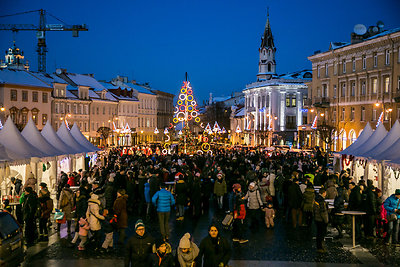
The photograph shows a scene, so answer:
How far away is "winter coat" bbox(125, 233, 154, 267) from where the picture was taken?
27.9ft

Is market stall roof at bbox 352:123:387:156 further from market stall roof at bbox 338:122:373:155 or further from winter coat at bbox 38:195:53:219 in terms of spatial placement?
winter coat at bbox 38:195:53:219

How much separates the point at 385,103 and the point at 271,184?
29894 millimetres

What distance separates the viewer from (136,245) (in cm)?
855

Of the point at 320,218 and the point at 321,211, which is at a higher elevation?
the point at 321,211

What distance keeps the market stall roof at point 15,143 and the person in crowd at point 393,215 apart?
37.6 ft

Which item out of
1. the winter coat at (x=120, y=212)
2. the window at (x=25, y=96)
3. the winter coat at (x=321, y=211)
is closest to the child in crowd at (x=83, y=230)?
the winter coat at (x=120, y=212)

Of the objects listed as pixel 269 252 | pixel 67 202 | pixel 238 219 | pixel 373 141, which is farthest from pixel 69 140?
pixel 269 252

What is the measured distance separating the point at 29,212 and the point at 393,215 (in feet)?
29.7

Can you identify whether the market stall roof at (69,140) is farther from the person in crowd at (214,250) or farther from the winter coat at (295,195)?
the person in crowd at (214,250)

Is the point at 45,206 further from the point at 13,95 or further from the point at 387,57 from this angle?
the point at 13,95

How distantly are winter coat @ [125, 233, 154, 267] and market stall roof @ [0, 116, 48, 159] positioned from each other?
10.9 m

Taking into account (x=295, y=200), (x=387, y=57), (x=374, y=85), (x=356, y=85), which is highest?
(x=387, y=57)

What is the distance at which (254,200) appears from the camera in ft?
52.6

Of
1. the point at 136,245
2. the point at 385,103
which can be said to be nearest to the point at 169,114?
the point at 385,103
